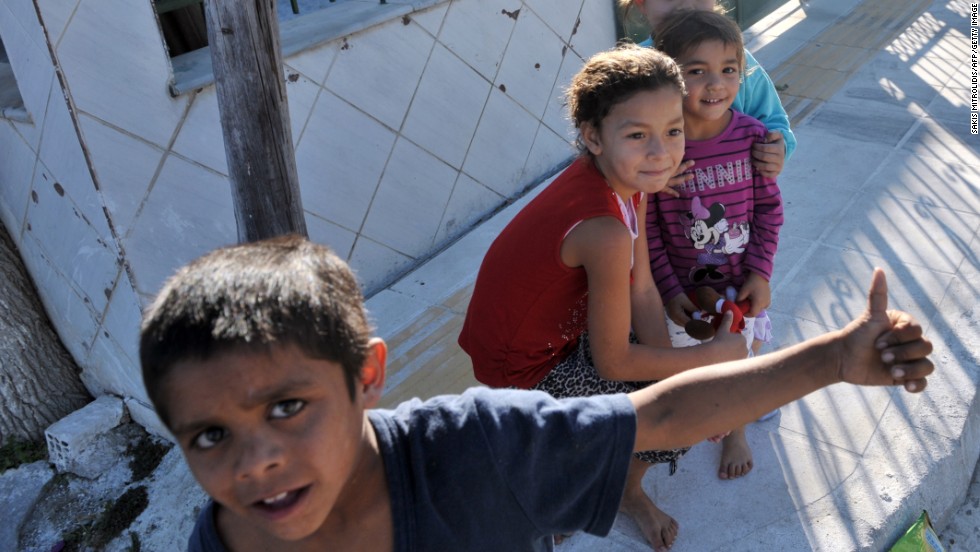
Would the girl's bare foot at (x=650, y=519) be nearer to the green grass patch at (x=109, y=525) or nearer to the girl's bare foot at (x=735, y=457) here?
the girl's bare foot at (x=735, y=457)

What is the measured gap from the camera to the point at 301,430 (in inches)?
48.9

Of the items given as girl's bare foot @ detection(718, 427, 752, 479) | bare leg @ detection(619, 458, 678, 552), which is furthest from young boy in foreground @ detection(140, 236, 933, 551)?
girl's bare foot @ detection(718, 427, 752, 479)

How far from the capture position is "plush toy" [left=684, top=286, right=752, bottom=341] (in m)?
2.40

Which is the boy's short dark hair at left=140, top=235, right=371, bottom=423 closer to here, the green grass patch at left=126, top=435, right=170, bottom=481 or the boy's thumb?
the boy's thumb

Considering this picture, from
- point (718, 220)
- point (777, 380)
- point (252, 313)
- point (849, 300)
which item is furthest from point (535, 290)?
point (849, 300)

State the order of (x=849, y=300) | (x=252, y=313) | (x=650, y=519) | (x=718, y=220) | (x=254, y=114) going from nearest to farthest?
(x=252, y=313)
(x=254, y=114)
(x=718, y=220)
(x=650, y=519)
(x=849, y=300)

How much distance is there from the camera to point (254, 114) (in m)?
2.40

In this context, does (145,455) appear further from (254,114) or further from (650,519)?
(650,519)

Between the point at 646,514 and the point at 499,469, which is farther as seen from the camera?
the point at 646,514

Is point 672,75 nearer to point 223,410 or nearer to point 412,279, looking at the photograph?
point 223,410

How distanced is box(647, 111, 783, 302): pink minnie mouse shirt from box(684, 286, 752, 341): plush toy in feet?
0.18

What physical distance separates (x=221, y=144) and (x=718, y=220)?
1912 mm

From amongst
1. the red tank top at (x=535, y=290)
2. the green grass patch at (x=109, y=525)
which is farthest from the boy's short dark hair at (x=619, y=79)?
the green grass patch at (x=109, y=525)


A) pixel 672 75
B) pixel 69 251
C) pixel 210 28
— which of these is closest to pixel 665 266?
pixel 672 75
